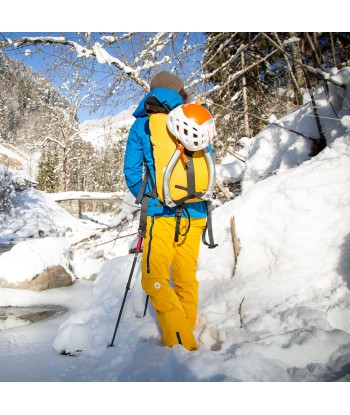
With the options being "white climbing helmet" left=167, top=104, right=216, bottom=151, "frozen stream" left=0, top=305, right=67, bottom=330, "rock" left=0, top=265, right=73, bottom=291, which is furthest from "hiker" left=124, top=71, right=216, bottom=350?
"rock" left=0, top=265, right=73, bottom=291

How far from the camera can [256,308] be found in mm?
2258

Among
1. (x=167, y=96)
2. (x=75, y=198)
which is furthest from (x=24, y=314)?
(x=75, y=198)

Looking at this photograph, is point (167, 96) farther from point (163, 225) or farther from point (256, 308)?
point (256, 308)

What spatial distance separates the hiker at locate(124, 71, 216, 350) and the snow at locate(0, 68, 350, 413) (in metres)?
0.23

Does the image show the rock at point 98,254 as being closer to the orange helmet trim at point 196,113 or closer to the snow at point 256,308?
the snow at point 256,308

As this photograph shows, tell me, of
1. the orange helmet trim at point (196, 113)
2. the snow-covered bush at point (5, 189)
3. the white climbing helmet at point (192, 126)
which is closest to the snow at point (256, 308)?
the white climbing helmet at point (192, 126)

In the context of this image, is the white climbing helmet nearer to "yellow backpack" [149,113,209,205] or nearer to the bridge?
"yellow backpack" [149,113,209,205]

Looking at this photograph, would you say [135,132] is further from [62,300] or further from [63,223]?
[63,223]

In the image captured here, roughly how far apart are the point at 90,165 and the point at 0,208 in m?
28.8

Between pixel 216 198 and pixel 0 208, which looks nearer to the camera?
pixel 216 198
